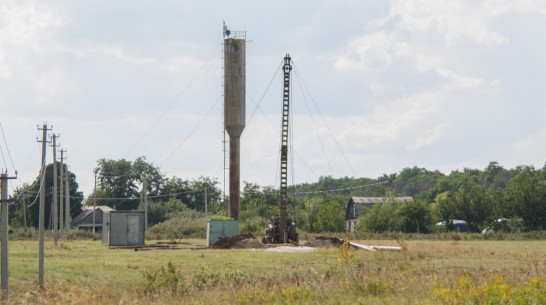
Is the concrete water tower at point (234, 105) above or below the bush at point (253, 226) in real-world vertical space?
above

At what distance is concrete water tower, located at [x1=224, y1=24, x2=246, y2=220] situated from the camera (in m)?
49.1

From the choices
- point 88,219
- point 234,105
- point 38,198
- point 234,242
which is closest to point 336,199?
point 88,219

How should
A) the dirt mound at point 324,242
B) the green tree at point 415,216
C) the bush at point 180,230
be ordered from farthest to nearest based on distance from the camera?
the green tree at point 415,216 → the bush at point 180,230 → the dirt mound at point 324,242

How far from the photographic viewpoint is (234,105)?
162 feet

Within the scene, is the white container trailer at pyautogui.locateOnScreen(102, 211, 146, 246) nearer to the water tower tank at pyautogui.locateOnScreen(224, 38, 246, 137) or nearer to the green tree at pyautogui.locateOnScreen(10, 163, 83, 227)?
the water tower tank at pyautogui.locateOnScreen(224, 38, 246, 137)

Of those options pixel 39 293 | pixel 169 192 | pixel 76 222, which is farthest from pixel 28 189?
pixel 39 293

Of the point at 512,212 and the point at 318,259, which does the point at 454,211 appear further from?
the point at 318,259

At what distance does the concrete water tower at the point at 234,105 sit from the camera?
1934 inches

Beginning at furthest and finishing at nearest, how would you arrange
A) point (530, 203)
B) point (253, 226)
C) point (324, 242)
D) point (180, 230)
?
A: 1. point (530, 203)
2. point (180, 230)
3. point (253, 226)
4. point (324, 242)

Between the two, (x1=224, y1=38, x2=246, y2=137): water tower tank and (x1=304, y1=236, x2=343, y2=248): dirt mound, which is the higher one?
(x1=224, y1=38, x2=246, y2=137): water tower tank

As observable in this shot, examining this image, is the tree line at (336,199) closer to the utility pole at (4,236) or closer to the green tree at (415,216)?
the green tree at (415,216)

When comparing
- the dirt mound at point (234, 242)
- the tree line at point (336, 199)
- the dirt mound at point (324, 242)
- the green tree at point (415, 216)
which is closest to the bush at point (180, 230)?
the tree line at point (336, 199)

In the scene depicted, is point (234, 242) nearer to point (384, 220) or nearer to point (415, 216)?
point (384, 220)

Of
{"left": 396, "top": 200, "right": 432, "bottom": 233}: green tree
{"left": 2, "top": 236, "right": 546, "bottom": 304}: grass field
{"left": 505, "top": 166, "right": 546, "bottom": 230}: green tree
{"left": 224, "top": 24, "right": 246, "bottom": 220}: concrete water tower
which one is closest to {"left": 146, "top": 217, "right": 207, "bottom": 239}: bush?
{"left": 224, "top": 24, "right": 246, "bottom": 220}: concrete water tower
